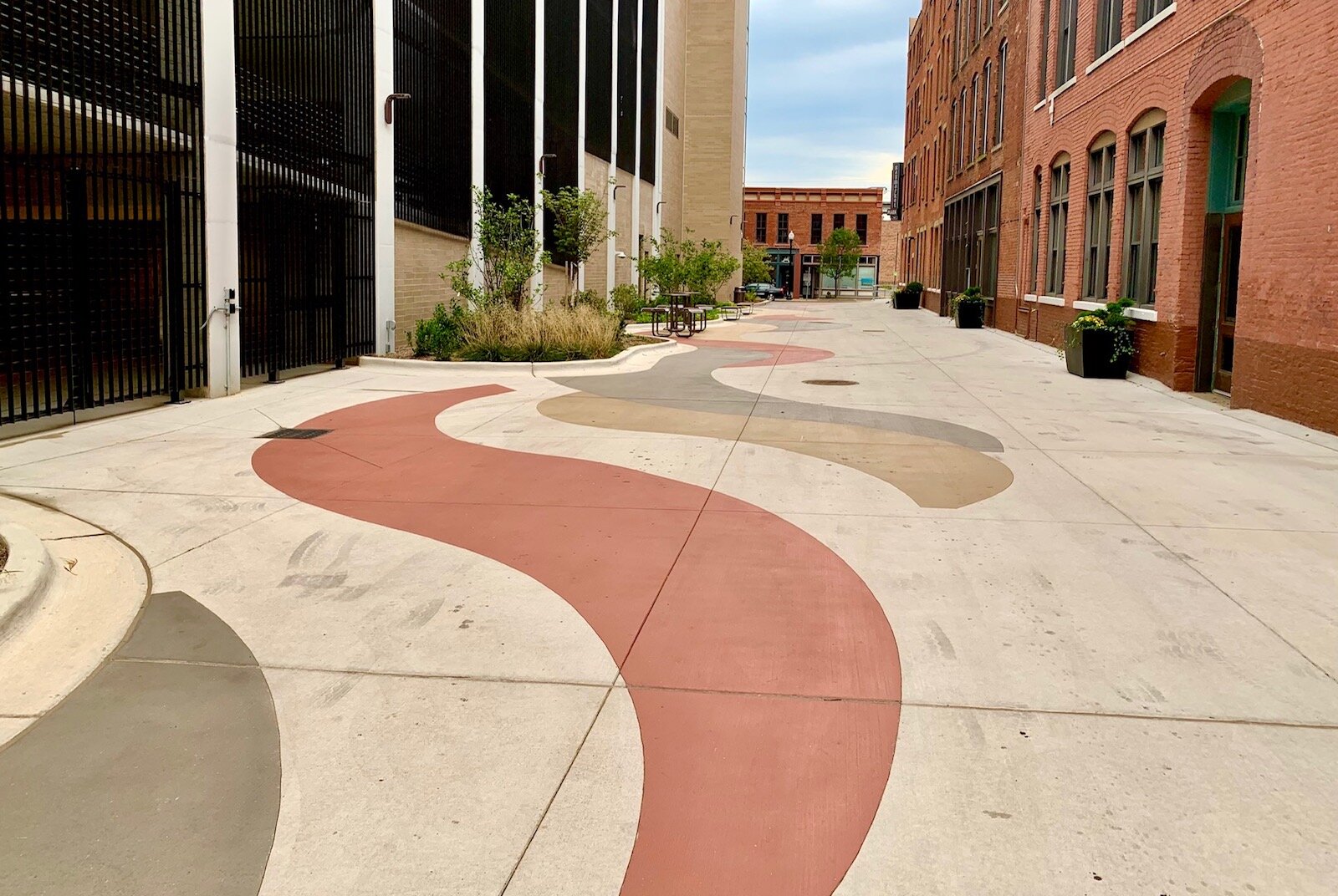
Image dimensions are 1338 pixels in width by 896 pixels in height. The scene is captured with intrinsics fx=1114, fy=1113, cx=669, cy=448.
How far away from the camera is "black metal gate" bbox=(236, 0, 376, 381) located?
50.7ft

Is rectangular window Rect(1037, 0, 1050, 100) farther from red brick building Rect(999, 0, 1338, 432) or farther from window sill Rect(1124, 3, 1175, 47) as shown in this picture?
window sill Rect(1124, 3, 1175, 47)

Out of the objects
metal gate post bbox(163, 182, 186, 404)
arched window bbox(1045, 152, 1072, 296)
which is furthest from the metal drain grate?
arched window bbox(1045, 152, 1072, 296)

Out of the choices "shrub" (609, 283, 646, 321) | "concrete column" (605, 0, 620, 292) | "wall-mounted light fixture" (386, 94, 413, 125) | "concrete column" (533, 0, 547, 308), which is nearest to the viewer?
"wall-mounted light fixture" (386, 94, 413, 125)

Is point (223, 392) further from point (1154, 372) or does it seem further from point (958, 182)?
point (958, 182)

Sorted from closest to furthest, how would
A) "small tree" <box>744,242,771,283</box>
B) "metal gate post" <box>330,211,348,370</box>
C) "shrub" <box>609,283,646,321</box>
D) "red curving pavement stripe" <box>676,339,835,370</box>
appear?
"metal gate post" <box>330,211,348,370</box> → "red curving pavement stripe" <box>676,339,835,370</box> → "shrub" <box>609,283,646,321</box> → "small tree" <box>744,242,771,283</box>

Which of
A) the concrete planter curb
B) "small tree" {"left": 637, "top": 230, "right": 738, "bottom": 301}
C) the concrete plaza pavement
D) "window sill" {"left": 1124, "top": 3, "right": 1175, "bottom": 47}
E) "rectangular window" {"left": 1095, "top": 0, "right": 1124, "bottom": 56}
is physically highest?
"rectangular window" {"left": 1095, "top": 0, "right": 1124, "bottom": 56}

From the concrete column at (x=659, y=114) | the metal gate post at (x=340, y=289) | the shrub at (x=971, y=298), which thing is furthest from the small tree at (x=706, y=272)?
the metal gate post at (x=340, y=289)

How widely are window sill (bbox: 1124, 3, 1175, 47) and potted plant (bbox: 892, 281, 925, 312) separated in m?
36.6

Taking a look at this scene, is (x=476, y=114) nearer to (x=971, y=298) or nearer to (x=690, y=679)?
(x=971, y=298)

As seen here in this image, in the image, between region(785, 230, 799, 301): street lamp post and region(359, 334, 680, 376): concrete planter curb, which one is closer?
region(359, 334, 680, 376): concrete planter curb

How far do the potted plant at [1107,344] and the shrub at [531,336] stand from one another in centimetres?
830

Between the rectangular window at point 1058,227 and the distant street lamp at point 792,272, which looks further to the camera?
the distant street lamp at point 792,272

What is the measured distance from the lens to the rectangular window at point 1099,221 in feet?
69.8

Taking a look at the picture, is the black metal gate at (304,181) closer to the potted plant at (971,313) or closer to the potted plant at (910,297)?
the potted plant at (971,313)
